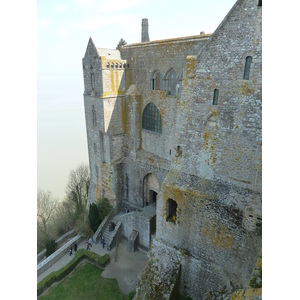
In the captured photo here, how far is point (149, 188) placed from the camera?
50.6 ft

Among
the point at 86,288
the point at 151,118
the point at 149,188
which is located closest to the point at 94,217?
the point at 149,188

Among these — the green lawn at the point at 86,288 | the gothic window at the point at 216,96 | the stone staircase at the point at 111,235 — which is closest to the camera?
the gothic window at the point at 216,96

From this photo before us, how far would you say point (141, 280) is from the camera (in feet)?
30.3

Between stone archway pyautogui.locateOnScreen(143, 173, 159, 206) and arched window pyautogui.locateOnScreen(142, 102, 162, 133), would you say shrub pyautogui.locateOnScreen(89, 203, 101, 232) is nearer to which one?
stone archway pyautogui.locateOnScreen(143, 173, 159, 206)

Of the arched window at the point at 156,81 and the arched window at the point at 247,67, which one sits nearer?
the arched window at the point at 247,67

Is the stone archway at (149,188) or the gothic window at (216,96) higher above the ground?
the gothic window at (216,96)

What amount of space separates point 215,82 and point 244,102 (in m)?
1.08

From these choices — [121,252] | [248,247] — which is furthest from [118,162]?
[248,247]

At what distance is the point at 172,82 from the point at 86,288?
37.5 feet

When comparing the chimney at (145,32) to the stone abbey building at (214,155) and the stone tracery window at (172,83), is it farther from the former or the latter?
the stone tracery window at (172,83)

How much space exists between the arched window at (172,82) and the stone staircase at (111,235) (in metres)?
8.63

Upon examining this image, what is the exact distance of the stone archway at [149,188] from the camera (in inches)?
589

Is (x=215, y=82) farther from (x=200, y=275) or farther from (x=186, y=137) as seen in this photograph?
(x=200, y=275)

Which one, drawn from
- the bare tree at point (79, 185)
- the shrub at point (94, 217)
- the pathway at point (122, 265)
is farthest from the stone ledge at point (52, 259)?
the bare tree at point (79, 185)
